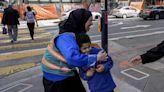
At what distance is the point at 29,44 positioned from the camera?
1298 cm

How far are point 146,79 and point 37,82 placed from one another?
2341mm

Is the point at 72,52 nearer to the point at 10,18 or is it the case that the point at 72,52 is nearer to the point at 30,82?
the point at 30,82

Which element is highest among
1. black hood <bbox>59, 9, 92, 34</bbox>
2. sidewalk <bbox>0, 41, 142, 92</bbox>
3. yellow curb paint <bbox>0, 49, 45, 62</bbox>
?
black hood <bbox>59, 9, 92, 34</bbox>

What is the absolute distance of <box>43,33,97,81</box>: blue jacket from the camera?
2.78 metres

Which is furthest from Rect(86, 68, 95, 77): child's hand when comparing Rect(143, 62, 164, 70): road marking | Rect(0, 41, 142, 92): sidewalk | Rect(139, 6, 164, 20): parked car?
Rect(139, 6, 164, 20): parked car

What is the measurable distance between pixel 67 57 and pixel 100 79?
1.64 feet

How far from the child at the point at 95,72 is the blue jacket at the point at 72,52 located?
0.45 feet

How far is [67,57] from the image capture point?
2.80 m

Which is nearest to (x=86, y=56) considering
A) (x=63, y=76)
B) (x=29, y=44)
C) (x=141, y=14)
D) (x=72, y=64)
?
(x=72, y=64)

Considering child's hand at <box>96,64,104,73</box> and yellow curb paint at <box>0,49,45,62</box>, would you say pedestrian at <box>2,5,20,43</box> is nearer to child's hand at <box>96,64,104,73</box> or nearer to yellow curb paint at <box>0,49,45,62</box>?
yellow curb paint at <box>0,49,45,62</box>

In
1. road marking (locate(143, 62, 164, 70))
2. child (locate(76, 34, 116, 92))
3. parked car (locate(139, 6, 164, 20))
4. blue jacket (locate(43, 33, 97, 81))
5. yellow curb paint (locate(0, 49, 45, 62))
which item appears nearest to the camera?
blue jacket (locate(43, 33, 97, 81))

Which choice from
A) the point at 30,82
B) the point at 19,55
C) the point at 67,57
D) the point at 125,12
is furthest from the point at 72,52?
the point at 125,12

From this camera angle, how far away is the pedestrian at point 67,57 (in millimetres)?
2809

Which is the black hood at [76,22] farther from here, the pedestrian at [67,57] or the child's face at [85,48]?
the child's face at [85,48]
